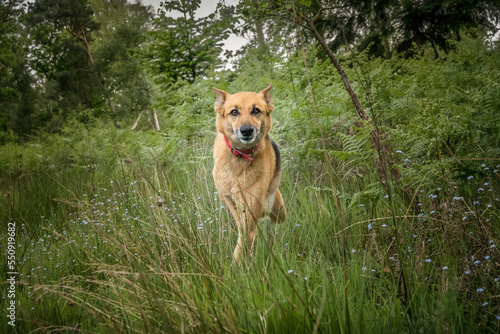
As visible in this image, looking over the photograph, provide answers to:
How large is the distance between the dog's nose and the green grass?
2.88ft

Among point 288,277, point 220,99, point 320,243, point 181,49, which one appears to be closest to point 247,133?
point 220,99

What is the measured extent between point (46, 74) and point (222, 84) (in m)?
24.6

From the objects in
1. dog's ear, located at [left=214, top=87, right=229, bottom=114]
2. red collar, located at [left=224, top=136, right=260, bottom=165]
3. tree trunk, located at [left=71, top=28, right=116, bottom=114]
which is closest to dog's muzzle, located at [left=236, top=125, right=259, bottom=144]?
red collar, located at [left=224, top=136, right=260, bottom=165]

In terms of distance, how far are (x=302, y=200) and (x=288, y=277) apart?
5.98ft

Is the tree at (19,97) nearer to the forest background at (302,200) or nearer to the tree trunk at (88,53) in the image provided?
the tree trunk at (88,53)

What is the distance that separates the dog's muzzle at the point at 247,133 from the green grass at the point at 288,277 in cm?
86

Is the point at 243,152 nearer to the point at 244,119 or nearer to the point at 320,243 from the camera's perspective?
the point at 244,119

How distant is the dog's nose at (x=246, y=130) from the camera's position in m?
3.03

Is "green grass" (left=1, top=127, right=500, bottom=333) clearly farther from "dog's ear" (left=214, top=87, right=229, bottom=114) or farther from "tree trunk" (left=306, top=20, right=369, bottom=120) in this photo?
"dog's ear" (left=214, top=87, right=229, bottom=114)

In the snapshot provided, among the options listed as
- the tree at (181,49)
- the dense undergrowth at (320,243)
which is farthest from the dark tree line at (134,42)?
the dense undergrowth at (320,243)

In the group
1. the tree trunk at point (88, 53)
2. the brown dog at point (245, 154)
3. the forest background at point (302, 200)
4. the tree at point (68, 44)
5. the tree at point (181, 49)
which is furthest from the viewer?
the tree trunk at point (88, 53)

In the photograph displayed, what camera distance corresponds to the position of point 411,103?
428cm

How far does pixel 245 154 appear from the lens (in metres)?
3.16

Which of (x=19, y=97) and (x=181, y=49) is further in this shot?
(x=19, y=97)
